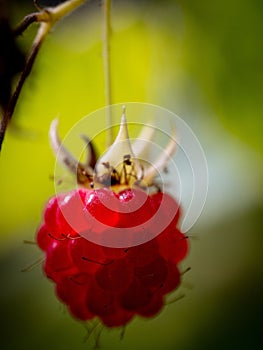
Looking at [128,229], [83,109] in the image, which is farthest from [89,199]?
[83,109]

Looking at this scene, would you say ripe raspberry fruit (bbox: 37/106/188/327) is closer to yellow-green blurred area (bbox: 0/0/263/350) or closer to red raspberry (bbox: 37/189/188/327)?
red raspberry (bbox: 37/189/188/327)

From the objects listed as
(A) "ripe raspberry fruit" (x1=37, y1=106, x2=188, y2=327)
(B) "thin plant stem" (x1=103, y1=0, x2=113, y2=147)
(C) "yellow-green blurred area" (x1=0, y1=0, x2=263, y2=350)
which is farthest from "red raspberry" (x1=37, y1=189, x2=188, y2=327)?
(C) "yellow-green blurred area" (x1=0, y1=0, x2=263, y2=350)

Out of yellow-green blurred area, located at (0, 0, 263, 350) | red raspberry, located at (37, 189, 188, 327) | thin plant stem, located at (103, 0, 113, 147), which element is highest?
thin plant stem, located at (103, 0, 113, 147)

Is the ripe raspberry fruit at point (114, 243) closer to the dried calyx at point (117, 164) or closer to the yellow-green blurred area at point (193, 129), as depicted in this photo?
the dried calyx at point (117, 164)

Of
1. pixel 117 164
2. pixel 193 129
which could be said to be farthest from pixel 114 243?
pixel 193 129

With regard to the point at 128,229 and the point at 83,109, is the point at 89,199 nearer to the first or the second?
the point at 128,229

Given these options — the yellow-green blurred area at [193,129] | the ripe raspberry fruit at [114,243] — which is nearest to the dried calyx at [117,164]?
the ripe raspberry fruit at [114,243]
